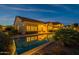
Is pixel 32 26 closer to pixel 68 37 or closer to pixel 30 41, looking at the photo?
pixel 30 41

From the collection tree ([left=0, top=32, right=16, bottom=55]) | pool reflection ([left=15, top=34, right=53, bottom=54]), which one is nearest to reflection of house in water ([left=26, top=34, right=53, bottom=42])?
pool reflection ([left=15, top=34, right=53, bottom=54])

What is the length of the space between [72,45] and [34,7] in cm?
65

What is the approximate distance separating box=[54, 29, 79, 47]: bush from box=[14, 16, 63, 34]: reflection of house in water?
82 mm

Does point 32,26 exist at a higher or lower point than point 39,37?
higher

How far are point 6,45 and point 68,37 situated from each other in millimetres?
750

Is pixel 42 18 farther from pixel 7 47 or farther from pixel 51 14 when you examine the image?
pixel 7 47

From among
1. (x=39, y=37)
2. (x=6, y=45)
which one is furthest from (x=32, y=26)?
(x=6, y=45)

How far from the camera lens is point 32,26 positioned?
197cm

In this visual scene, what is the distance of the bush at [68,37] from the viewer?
1955 mm

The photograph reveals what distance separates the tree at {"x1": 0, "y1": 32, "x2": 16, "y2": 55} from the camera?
1933 millimetres

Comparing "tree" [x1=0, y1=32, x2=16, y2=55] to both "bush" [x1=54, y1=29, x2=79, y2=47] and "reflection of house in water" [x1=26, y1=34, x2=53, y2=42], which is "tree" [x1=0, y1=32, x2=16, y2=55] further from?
"bush" [x1=54, y1=29, x2=79, y2=47]

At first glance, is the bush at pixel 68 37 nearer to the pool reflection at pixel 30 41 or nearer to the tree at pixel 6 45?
the pool reflection at pixel 30 41
